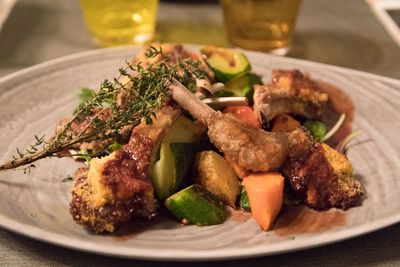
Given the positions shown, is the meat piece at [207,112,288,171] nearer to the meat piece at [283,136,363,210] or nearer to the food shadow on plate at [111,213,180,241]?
the meat piece at [283,136,363,210]

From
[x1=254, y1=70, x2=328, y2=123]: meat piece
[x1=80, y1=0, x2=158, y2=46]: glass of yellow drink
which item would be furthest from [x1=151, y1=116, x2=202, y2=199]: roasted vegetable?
[x1=80, y1=0, x2=158, y2=46]: glass of yellow drink

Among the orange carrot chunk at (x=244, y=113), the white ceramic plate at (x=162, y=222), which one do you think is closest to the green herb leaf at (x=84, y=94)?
the white ceramic plate at (x=162, y=222)

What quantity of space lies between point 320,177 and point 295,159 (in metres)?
0.08

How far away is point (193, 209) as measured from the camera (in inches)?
57.2

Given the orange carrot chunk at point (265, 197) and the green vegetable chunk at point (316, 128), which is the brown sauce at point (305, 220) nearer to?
the orange carrot chunk at point (265, 197)

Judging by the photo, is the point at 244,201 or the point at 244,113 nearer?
the point at 244,201

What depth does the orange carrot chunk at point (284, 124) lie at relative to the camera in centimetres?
184

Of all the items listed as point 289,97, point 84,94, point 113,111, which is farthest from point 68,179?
point 289,97

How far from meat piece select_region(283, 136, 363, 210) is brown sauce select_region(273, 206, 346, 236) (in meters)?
0.03

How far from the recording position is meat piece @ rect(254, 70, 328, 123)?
5.84 ft

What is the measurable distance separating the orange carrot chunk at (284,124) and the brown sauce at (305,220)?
1.20 ft

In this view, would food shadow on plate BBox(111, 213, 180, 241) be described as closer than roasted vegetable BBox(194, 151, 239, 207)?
Yes

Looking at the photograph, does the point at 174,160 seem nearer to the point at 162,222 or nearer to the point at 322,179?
the point at 162,222

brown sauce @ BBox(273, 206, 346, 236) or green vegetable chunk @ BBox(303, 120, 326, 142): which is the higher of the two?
brown sauce @ BBox(273, 206, 346, 236)
